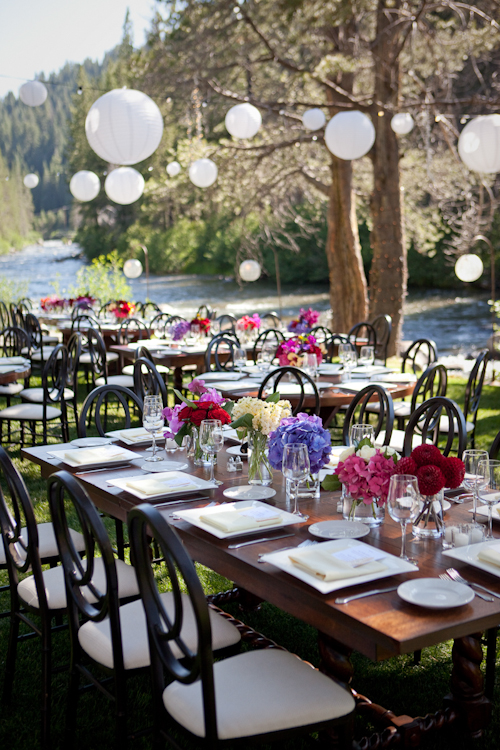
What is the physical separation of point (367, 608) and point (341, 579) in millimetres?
123

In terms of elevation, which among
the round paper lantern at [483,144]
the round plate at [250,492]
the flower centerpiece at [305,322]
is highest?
the round paper lantern at [483,144]

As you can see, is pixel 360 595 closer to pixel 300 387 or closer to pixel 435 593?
pixel 435 593

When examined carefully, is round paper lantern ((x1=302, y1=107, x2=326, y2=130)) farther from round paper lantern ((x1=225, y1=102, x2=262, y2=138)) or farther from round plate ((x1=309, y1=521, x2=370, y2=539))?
round plate ((x1=309, y1=521, x2=370, y2=539))

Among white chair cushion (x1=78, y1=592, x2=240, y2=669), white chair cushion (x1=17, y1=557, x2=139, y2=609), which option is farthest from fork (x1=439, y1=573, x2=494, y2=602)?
white chair cushion (x1=17, y1=557, x2=139, y2=609)

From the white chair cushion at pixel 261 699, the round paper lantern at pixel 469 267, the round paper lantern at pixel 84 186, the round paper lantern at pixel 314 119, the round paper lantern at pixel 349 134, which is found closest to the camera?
the white chair cushion at pixel 261 699

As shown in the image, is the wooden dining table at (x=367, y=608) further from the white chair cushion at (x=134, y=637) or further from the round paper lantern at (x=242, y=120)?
the round paper lantern at (x=242, y=120)

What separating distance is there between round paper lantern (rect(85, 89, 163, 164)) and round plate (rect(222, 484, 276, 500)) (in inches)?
123

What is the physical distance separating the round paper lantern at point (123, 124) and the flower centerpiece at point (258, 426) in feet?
9.41

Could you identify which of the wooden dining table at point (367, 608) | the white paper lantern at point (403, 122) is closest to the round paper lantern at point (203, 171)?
the white paper lantern at point (403, 122)

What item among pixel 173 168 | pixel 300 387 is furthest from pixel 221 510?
pixel 173 168

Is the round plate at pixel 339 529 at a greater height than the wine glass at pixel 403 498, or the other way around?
the wine glass at pixel 403 498

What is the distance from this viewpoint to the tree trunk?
9.26 m

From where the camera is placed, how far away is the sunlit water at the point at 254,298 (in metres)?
17.9

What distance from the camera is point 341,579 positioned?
1669 mm
